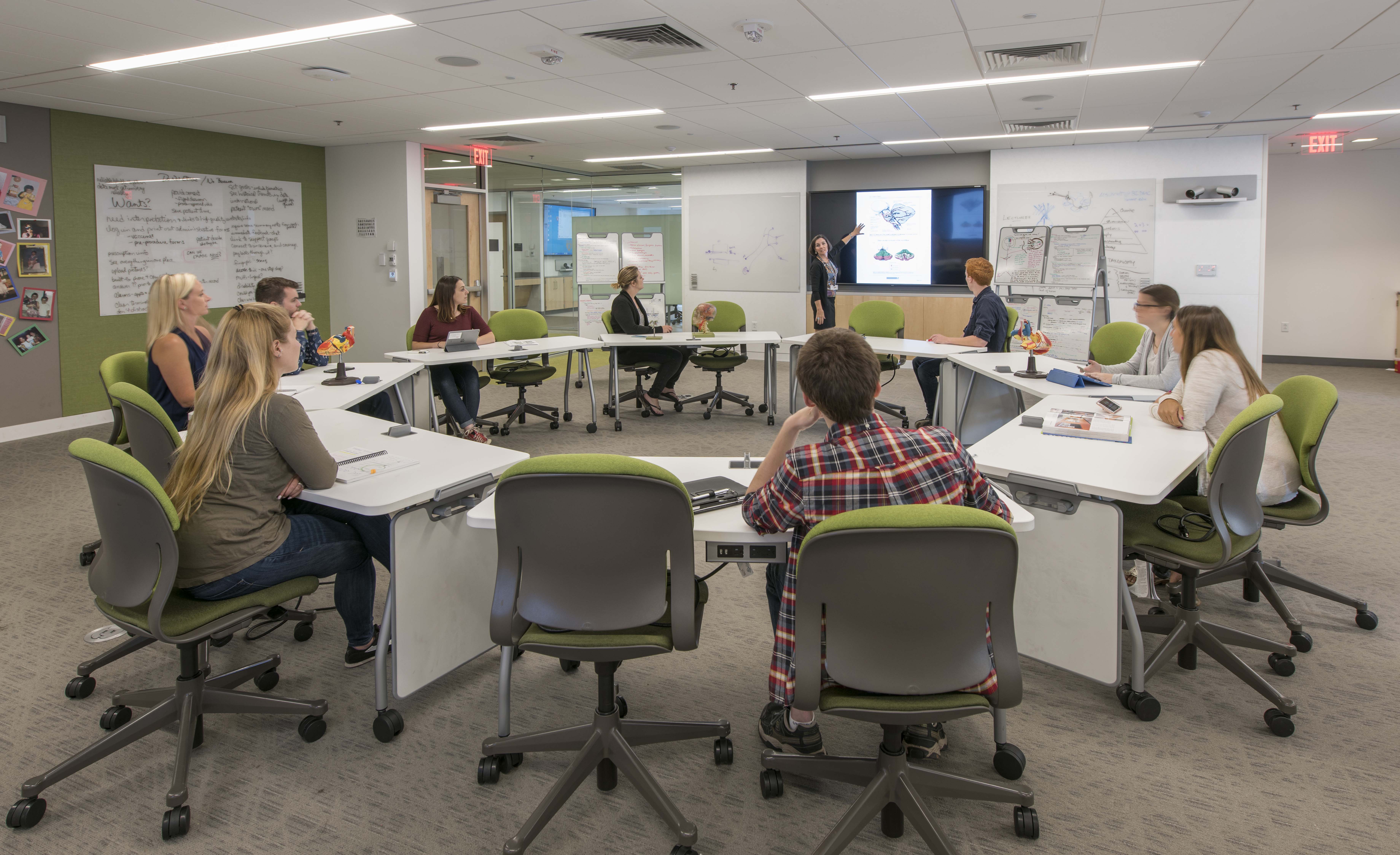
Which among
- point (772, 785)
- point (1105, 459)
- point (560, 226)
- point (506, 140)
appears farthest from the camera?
point (560, 226)

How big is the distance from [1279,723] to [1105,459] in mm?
902

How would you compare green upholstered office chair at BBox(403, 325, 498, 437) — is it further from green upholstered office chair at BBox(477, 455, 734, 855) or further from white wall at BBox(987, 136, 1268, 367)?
white wall at BBox(987, 136, 1268, 367)

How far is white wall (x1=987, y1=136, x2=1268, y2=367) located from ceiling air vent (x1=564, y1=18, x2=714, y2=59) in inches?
242

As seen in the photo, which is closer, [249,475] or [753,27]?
[249,475]

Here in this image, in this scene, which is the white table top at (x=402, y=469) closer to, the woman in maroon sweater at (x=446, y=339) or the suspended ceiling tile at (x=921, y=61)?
the woman in maroon sweater at (x=446, y=339)

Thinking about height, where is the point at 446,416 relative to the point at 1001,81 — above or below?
below

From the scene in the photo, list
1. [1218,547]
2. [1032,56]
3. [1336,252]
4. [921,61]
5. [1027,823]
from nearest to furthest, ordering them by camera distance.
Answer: [1027,823], [1218,547], [1032,56], [921,61], [1336,252]

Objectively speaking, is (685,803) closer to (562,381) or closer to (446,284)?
(446,284)

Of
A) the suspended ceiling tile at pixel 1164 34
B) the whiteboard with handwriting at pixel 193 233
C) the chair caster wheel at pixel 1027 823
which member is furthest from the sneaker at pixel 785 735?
the whiteboard with handwriting at pixel 193 233

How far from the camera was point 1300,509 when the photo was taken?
9.98 ft

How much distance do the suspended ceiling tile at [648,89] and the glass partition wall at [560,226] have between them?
4.53 meters

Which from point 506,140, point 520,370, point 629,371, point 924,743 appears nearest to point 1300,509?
point 924,743

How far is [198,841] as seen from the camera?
2053 mm

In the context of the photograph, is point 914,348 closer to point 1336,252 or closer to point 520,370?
point 520,370
